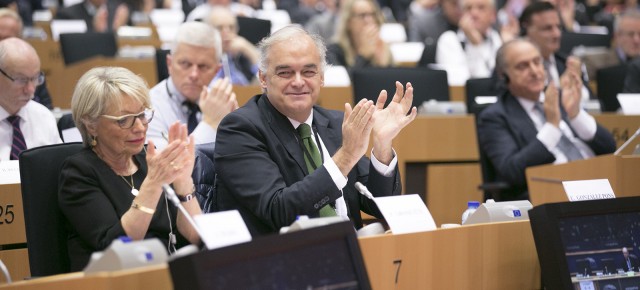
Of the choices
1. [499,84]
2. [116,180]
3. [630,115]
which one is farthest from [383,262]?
[630,115]

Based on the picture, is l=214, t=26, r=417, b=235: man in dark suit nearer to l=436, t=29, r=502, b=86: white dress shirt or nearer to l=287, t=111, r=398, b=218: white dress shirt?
l=287, t=111, r=398, b=218: white dress shirt

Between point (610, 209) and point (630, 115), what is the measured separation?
9.18 ft

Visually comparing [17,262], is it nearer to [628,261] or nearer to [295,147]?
[295,147]

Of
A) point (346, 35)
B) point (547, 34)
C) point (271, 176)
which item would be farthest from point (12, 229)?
point (547, 34)

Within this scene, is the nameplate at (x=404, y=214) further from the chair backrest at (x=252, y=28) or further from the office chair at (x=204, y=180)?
the chair backrest at (x=252, y=28)

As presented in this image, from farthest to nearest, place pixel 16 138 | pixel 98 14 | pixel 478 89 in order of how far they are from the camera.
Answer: pixel 98 14 < pixel 478 89 < pixel 16 138

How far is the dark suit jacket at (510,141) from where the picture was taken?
4.70 m

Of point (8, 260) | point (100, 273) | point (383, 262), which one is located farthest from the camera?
point (8, 260)

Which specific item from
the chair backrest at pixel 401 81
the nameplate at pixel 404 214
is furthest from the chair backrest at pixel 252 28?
the nameplate at pixel 404 214

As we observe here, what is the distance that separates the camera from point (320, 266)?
82.4 inches

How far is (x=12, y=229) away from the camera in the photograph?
345cm

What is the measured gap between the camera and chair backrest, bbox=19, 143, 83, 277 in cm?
296

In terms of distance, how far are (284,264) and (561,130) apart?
314 cm

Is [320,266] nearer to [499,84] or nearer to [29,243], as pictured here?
[29,243]
